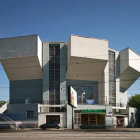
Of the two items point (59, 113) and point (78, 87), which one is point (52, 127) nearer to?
point (59, 113)

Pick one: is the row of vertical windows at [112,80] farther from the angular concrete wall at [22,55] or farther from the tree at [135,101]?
the tree at [135,101]

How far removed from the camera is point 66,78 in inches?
1986

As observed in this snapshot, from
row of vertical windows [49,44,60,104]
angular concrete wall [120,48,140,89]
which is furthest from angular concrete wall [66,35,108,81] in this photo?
angular concrete wall [120,48,140,89]

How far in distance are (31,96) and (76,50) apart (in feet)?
44.1

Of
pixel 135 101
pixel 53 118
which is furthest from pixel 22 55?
pixel 135 101

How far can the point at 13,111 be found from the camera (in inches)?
1832

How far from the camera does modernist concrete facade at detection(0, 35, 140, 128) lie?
45969 millimetres

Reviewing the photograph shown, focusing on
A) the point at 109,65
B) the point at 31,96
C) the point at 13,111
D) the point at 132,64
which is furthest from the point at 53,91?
the point at 132,64

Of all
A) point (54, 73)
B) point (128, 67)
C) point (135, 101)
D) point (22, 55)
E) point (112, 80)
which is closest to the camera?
point (22, 55)

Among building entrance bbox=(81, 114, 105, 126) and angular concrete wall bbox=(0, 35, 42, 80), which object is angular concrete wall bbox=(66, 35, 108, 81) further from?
building entrance bbox=(81, 114, 105, 126)

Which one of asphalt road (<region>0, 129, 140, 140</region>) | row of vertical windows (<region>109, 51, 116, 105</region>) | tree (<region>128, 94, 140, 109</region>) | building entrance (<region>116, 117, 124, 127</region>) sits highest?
row of vertical windows (<region>109, 51, 116, 105</region>)

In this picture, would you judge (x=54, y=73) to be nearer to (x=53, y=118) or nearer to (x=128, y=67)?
(x=53, y=118)

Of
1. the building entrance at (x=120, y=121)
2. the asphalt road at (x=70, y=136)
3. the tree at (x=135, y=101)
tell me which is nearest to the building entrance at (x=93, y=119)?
the building entrance at (x=120, y=121)

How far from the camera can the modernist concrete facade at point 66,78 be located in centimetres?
4597
